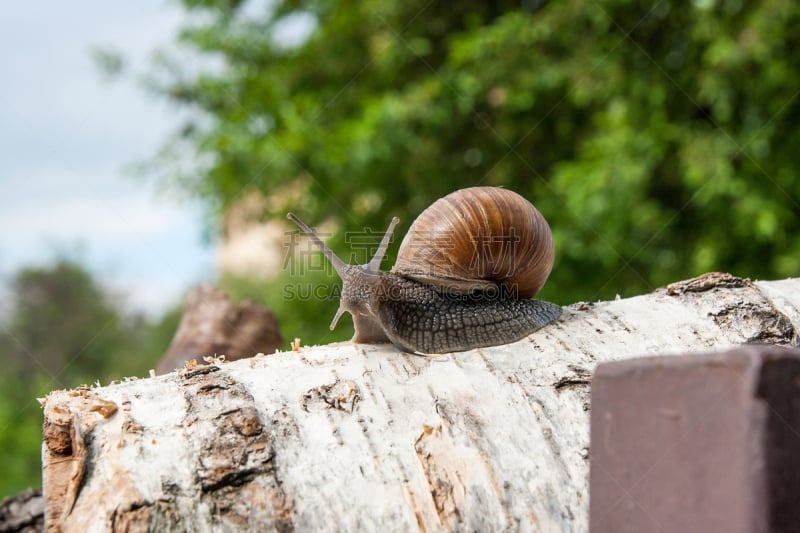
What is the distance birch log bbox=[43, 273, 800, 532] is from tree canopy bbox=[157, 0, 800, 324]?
3.88m

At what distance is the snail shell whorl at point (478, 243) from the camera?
289cm

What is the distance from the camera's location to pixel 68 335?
47.8 feet

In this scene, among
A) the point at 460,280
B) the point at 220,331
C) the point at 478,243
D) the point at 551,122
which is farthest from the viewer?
the point at 551,122

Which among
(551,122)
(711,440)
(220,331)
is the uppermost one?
(551,122)

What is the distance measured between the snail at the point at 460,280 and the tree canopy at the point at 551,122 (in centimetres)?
285

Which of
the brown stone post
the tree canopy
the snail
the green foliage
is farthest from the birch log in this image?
the green foliage

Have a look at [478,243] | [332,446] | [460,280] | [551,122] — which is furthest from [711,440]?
[551,122]

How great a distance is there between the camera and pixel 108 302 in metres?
16.0

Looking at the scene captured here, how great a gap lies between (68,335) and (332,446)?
14486mm

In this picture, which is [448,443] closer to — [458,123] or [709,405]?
[709,405]

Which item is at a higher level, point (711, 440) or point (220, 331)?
point (220, 331)

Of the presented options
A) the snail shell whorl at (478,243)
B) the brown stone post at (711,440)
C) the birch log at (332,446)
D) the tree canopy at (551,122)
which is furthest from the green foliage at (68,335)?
the brown stone post at (711,440)

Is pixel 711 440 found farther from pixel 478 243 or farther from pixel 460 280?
pixel 460 280

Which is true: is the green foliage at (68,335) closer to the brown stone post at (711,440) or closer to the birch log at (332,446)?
the birch log at (332,446)
